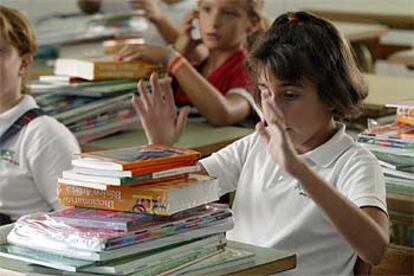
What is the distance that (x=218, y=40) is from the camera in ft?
12.2

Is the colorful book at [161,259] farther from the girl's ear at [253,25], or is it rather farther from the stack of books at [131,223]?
the girl's ear at [253,25]

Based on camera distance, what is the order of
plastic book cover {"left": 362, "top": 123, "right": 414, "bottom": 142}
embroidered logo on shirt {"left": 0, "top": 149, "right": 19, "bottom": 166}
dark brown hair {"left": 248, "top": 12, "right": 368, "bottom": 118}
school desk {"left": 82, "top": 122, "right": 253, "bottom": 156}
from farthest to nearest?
1. school desk {"left": 82, "top": 122, "right": 253, "bottom": 156}
2. embroidered logo on shirt {"left": 0, "top": 149, "right": 19, "bottom": 166}
3. plastic book cover {"left": 362, "top": 123, "right": 414, "bottom": 142}
4. dark brown hair {"left": 248, "top": 12, "right": 368, "bottom": 118}

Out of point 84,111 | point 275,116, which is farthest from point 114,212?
point 84,111

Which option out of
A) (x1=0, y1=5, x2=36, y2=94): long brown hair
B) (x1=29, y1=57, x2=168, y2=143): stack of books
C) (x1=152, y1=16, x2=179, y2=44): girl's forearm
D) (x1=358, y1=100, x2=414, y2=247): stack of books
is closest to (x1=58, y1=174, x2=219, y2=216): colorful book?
(x1=358, y1=100, x2=414, y2=247): stack of books

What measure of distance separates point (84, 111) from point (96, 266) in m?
1.51

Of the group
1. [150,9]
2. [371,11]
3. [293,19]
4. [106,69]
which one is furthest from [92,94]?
[371,11]

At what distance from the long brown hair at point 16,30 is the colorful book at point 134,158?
99 centimetres

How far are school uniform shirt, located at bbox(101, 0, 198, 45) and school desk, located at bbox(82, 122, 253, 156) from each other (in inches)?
39.5

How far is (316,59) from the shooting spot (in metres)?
2.32

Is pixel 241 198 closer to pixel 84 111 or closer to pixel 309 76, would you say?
pixel 309 76

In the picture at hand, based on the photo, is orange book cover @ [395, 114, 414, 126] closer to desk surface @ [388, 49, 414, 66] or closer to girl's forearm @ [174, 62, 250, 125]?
girl's forearm @ [174, 62, 250, 125]

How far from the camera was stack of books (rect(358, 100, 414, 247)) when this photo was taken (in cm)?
265

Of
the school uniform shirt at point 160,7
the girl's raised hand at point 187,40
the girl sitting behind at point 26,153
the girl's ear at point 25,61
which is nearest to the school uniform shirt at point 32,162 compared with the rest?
the girl sitting behind at point 26,153

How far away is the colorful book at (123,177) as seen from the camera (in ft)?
6.70
